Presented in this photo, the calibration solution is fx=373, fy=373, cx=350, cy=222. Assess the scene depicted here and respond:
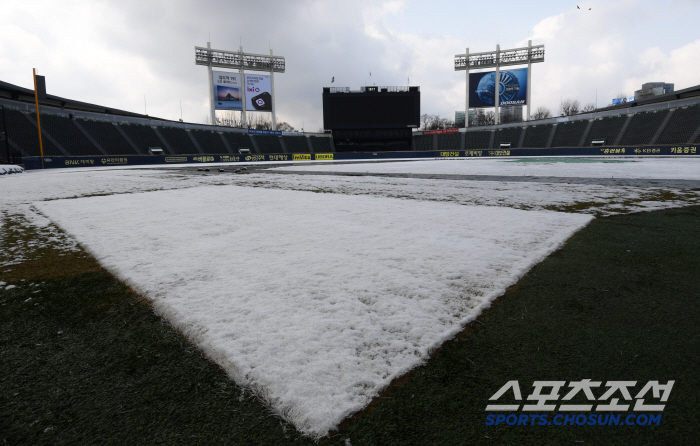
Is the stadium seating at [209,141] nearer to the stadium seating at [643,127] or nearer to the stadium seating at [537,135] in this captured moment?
the stadium seating at [537,135]

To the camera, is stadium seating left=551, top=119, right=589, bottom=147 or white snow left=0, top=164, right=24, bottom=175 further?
stadium seating left=551, top=119, right=589, bottom=147

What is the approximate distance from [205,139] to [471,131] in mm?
36240

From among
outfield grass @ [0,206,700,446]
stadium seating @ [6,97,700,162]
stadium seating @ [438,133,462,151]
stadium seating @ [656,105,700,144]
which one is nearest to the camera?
outfield grass @ [0,206,700,446]

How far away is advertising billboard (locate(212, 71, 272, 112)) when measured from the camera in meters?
48.1

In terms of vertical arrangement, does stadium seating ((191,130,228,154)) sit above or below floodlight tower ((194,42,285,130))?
below

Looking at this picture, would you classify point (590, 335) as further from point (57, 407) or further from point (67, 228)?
point (67, 228)

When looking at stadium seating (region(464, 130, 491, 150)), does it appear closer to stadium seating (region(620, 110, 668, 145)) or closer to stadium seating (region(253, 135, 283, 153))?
stadium seating (region(620, 110, 668, 145))

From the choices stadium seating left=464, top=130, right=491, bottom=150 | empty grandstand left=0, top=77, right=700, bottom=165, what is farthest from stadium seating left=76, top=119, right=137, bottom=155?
stadium seating left=464, top=130, right=491, bottom=150

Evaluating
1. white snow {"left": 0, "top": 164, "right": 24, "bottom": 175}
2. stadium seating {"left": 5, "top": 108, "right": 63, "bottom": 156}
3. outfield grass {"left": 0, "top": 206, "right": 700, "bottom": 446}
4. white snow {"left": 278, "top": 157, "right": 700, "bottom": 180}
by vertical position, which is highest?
stadium seating {"left": 5, "top": 108, "right": 63, "bottom": 156}

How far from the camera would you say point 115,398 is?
167 centimetres

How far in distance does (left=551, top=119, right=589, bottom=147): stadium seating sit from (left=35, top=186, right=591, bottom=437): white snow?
4590 cm

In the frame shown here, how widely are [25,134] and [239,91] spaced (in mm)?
24012

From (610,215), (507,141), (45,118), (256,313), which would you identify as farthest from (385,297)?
(507,141)

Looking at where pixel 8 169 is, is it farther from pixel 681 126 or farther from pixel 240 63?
pixel 681 126
